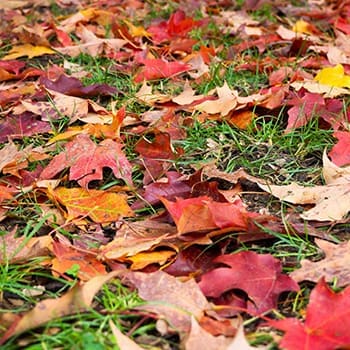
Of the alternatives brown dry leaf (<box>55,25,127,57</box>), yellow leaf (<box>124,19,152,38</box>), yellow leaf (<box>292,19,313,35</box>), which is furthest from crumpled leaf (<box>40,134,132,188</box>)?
yellow leaf (<box>292,19,313,35</box>)

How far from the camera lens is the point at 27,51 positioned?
301cm

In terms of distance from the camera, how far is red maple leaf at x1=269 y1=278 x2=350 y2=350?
4.18ft

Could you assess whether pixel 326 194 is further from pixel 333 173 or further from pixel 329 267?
pixel 329 267

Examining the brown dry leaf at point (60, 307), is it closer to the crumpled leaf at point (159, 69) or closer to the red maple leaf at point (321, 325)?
the red maple leaf at point (321, 325)

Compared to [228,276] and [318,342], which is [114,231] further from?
[318,342]

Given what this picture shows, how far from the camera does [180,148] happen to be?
6.87ft

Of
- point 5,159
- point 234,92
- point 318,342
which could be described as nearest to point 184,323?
point 318,342

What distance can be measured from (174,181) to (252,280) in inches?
18.8

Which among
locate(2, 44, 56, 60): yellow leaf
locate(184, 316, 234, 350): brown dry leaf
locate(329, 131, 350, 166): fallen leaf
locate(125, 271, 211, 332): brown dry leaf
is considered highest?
locate(184, 316, 234, 350): brown dry leaf

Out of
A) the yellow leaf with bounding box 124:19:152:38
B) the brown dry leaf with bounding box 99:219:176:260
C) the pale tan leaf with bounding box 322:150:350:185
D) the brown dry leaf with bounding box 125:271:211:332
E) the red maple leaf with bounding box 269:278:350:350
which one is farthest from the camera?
the yellow leaf with bounding box 124:19:152:38

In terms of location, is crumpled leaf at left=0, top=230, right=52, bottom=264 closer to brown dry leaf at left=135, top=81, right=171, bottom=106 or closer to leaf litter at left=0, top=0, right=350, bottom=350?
leaf litter at left=0, top=0, right=350, bottom=350

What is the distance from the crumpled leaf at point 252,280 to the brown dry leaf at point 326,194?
0.27m

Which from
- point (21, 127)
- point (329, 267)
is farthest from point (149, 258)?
point (21, 127)

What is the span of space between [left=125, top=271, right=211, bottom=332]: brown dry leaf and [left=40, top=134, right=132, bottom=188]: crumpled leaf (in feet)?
1.70
